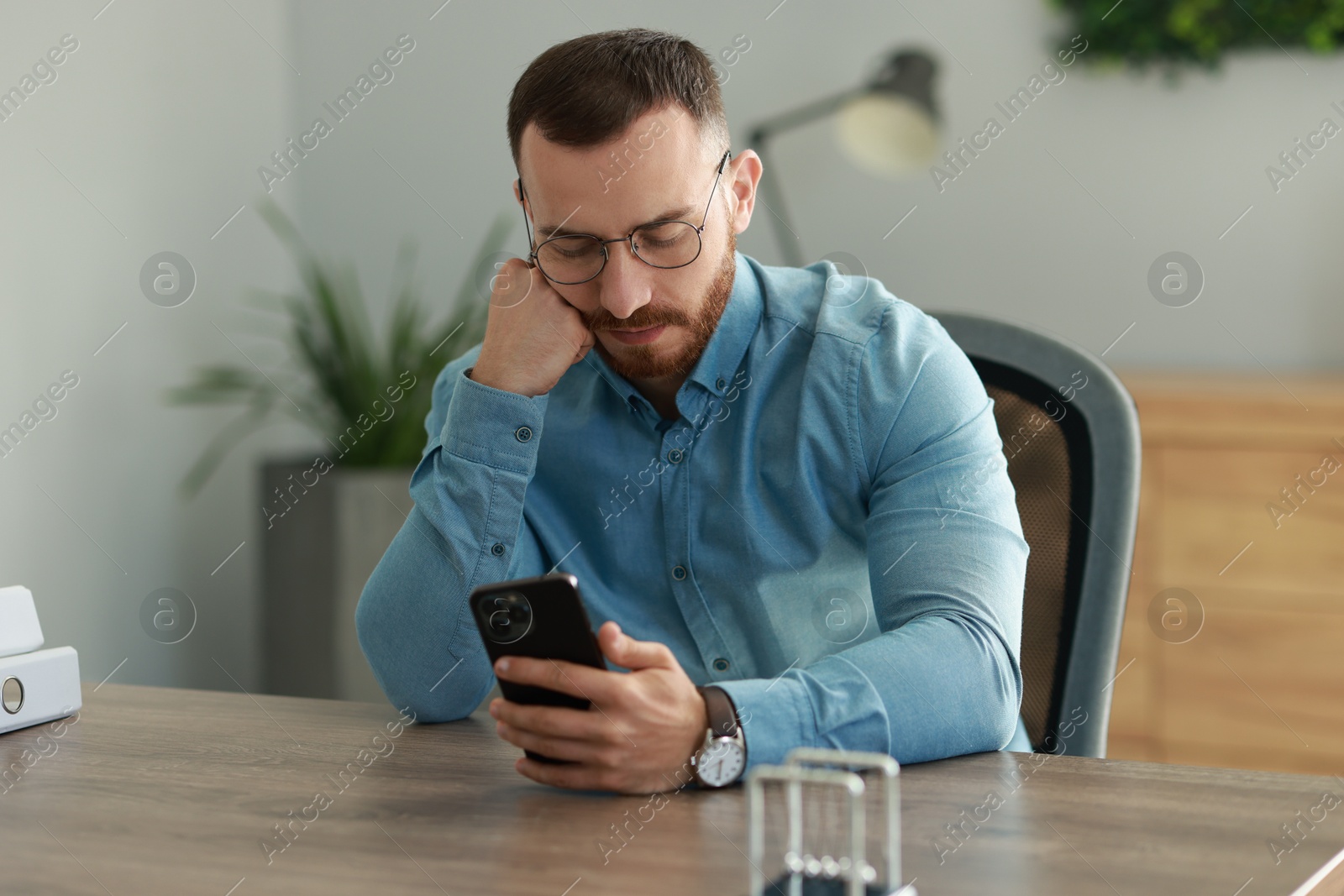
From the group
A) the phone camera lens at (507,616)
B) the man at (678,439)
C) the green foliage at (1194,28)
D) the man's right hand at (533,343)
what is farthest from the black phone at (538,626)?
the green foliage at (1194,28)

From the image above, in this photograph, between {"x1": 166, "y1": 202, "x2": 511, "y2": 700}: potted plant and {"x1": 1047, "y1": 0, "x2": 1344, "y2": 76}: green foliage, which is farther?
{"x1": 166, "y1": 202, "x2": 511, "y2": 700}: potted plant

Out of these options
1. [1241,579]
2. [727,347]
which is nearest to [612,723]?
[727,347]

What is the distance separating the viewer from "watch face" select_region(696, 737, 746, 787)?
34.7 inches

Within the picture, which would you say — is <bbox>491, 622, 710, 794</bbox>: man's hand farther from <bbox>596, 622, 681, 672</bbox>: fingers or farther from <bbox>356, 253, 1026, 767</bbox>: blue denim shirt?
<bbox>356, 253, 1026, 767</bbox>: blue denim shirt

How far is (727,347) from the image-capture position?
1309 millimetres

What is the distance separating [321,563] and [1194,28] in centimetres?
222

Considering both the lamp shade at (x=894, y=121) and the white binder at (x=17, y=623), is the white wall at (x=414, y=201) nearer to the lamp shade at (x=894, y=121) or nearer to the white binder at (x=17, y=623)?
the lamp shade at (x=894, y=121)

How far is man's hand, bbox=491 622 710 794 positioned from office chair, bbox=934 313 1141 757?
1.69 feet

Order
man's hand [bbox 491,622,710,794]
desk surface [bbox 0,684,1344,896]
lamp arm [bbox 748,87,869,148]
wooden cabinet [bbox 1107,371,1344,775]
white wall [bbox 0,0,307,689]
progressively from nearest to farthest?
1. desk surface [bbox 0,684,1344,896]
2. man's hand [bbox 491,622,710,794]
3. wooden cabinet [bbox 1107,371,1344,775]
4. white wall [bbox 0,0,307,689]
5. lamp arm [bbox 748,87,869,148]

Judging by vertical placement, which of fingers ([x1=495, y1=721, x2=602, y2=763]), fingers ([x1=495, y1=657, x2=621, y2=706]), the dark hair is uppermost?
the dark hair

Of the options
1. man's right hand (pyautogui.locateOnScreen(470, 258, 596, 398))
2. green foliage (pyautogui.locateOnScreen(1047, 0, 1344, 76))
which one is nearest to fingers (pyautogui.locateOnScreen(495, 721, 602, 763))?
man's right hand (pyautogui.locateOnScreen(470, 258, 596, 398))

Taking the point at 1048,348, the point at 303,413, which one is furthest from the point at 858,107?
the point at 1048,348

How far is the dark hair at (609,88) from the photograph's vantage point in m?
1.20

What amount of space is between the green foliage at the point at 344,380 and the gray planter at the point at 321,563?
77 millimetres
